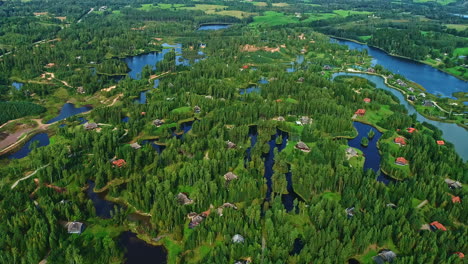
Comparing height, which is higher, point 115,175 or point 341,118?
point 341,118

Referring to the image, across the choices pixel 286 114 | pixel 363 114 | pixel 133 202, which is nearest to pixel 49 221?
pixel 133 202

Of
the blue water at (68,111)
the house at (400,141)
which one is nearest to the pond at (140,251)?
the blue water at (68,111)

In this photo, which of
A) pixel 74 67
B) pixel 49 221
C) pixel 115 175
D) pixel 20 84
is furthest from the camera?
pixel 74 67

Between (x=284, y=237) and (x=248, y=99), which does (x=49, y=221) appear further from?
(x=248, y=99)

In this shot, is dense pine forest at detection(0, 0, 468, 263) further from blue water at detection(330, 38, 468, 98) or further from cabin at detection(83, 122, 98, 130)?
blue water at detection(330, 38, 468, 98)

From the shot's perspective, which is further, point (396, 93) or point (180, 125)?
point (396, 93)

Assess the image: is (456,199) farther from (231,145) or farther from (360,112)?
(231,145)

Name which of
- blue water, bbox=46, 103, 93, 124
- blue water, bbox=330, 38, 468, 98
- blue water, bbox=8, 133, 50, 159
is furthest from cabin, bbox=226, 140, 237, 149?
blue water, bbox=330, 38, 468, 98

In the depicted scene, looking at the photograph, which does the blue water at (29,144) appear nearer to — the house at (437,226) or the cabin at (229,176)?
the cabin at (229,176)
